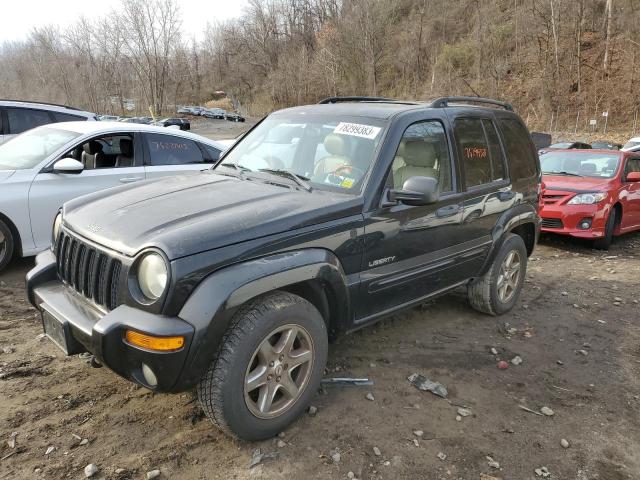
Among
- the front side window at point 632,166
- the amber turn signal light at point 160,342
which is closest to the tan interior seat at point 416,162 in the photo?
the amber turn signal light at point 160,342

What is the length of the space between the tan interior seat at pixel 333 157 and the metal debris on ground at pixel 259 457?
175 cm

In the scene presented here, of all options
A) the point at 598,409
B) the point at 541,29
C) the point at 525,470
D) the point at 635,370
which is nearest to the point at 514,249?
the point at 635,370

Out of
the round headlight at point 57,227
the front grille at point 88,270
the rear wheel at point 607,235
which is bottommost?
the rear wheel at point 607,235

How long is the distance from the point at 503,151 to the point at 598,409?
224cm

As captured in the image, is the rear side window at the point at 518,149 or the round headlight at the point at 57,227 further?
the rear side window at the point at 518,149

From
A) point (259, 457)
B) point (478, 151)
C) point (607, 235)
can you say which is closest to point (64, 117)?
point (478, 151)

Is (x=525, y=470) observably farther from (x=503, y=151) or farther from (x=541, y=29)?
(x=541, y=29)

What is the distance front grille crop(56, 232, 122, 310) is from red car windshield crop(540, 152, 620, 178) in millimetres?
8108

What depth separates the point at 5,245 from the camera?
514 cm

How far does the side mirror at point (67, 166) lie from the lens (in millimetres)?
5207

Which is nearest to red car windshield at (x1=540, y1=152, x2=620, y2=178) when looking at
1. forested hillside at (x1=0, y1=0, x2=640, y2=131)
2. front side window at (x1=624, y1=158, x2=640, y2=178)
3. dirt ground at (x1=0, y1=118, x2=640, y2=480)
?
front side window at (x1=624, y1=158, x2=640, y2=178)

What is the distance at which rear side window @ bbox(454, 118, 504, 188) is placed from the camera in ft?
13.1

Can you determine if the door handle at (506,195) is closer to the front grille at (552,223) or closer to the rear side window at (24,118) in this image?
the front grille at (552,223)

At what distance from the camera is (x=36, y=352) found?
12.0 ft
